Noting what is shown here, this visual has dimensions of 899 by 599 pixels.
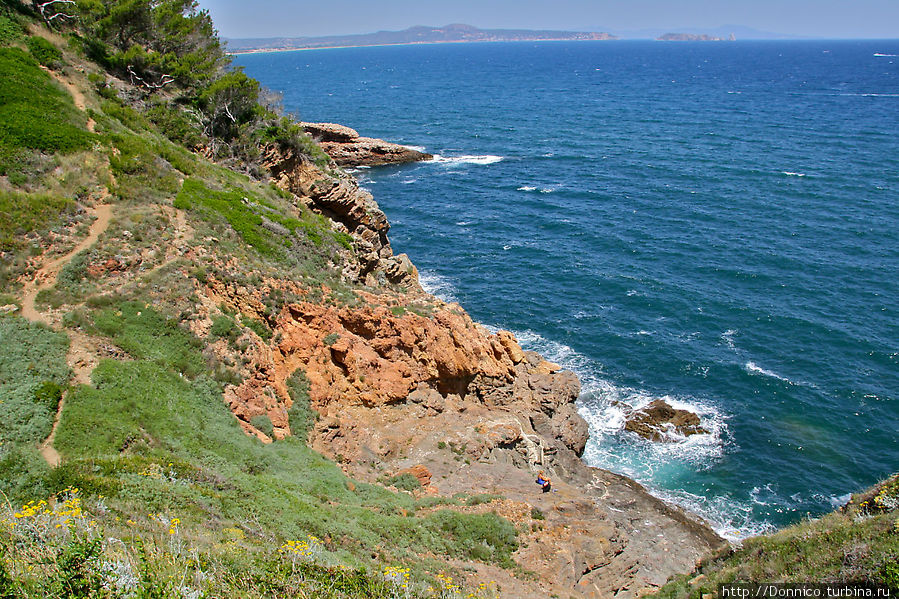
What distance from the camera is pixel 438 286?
5344cm

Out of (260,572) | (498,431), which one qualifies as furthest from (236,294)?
(260,572)

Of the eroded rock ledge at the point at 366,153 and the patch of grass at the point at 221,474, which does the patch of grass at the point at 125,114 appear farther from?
the eroded rock ledge at the point at 366,153

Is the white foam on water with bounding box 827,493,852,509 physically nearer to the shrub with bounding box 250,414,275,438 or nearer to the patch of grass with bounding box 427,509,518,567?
the patch of grass with bounding box 427,509,518,567

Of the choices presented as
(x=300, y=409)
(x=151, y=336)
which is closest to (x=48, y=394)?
(x=151, y=336)

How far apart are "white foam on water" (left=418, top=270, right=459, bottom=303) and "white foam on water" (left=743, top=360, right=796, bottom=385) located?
24041mm

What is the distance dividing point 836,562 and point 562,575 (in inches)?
338

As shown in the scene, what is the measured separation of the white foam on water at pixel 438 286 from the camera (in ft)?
168

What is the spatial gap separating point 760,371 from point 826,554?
29596 millimetres

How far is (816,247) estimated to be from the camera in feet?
188

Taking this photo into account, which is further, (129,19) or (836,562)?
(129,19)

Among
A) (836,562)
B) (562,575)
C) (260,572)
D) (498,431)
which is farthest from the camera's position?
(498,431)

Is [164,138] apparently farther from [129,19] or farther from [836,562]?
[836,562]

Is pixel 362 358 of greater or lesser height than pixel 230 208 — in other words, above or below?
below

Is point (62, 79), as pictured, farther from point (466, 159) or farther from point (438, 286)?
point (466, 159)
